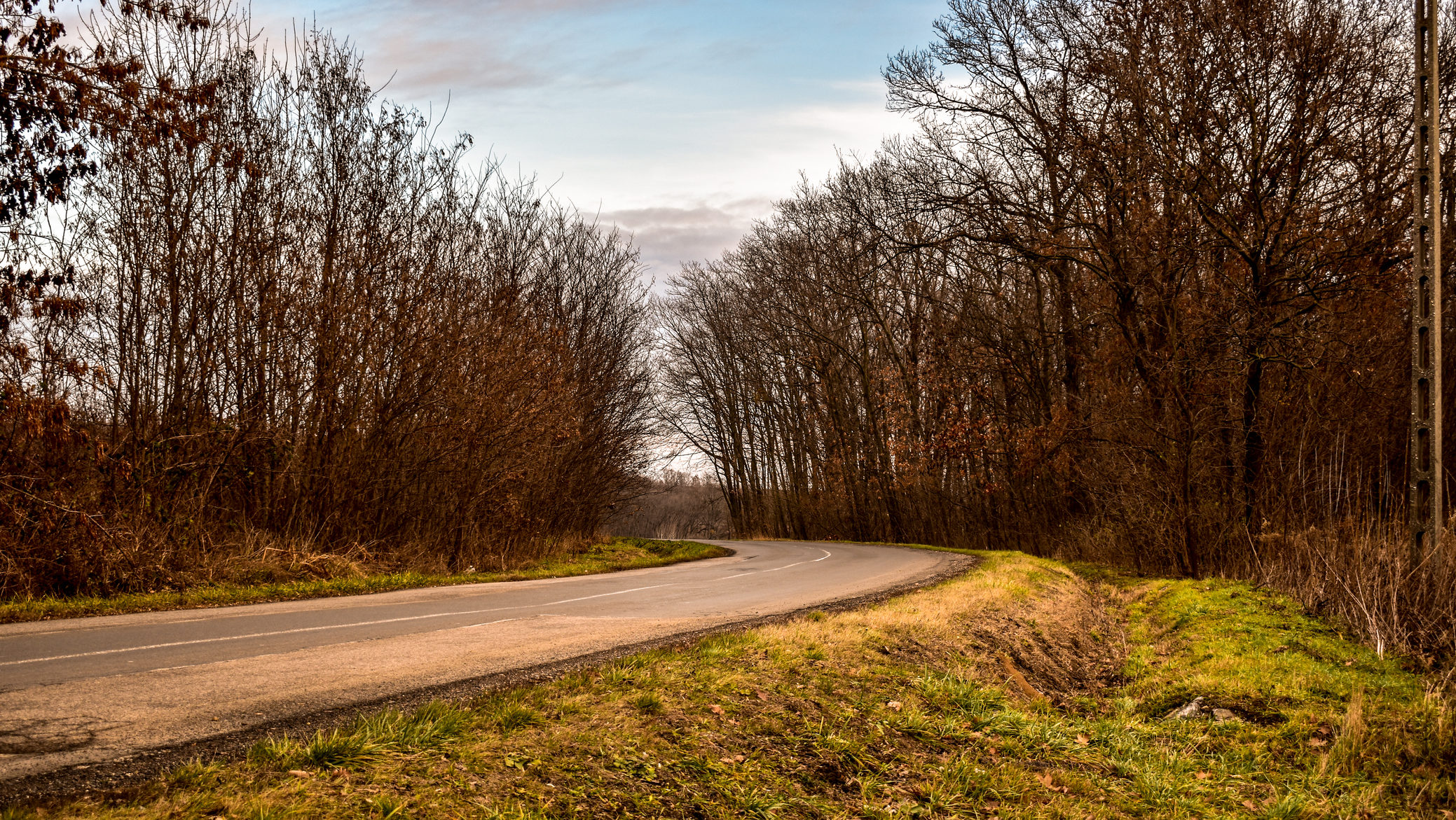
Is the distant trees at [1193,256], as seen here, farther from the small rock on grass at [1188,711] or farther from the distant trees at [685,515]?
the distant trees at [685,515]

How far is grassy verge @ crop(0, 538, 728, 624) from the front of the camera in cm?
1055

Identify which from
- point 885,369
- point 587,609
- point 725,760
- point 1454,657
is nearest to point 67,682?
point 725,760

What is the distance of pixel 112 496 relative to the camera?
44.0 ft

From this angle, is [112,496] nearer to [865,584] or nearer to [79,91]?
[79,91]

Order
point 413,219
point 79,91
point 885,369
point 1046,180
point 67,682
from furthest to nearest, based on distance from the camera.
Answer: point 885,369 → point 1046,180 → point 413,219 → point 79,91 → point 67,682

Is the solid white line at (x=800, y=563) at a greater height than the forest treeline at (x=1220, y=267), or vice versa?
the forest treeline at (x=1220, y=267)

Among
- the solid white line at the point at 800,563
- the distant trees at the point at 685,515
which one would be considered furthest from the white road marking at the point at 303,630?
the distant trees at the point at 685,515

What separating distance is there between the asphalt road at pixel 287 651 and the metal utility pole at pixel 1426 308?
7170 mm

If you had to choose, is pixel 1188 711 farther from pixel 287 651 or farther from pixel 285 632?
pixel 285 632

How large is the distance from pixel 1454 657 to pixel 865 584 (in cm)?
858

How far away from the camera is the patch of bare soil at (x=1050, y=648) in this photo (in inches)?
384

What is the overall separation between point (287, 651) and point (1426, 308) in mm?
13297

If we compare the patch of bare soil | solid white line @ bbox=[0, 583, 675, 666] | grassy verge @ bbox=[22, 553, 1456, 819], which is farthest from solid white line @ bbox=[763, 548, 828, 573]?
grassy verge @ bbox=[22, 553, 1456, 819]

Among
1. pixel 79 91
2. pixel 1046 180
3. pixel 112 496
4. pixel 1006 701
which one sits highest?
pixel 1046 180
